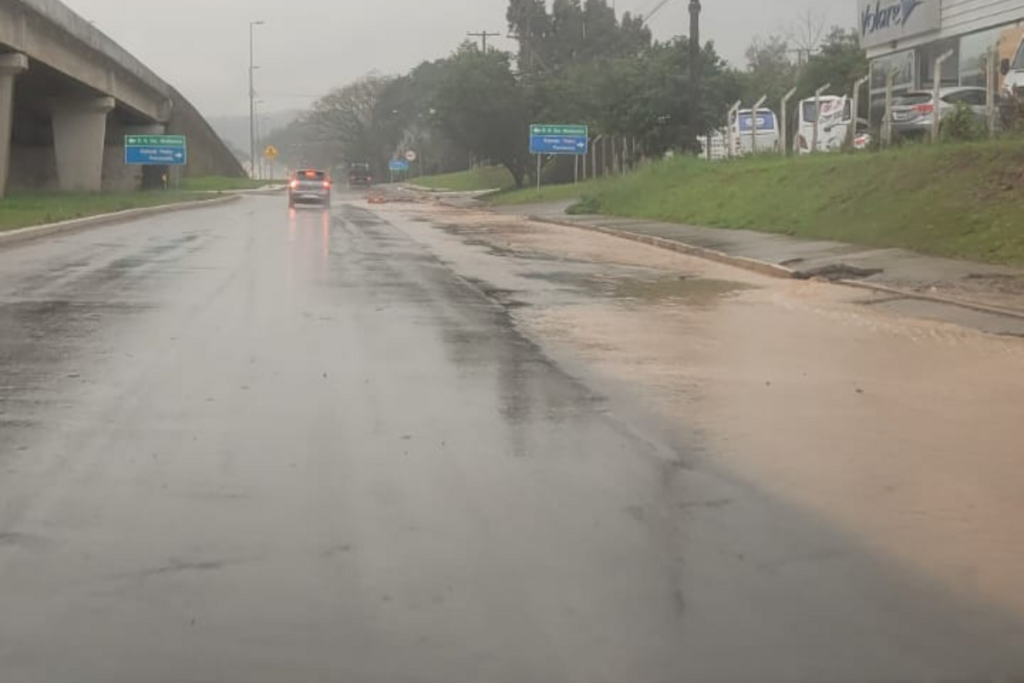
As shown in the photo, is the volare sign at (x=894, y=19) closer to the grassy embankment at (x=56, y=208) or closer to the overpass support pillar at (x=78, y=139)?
the grassy embankment at (x=56, y=208)

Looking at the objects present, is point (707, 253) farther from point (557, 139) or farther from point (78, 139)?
point (78, 139)

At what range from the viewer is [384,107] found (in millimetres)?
146875

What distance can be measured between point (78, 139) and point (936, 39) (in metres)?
40.6

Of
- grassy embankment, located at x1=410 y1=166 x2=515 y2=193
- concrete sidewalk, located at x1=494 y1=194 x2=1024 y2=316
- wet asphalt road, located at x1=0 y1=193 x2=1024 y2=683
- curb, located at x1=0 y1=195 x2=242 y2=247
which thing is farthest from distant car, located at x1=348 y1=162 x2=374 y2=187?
wet asphalt road, located at x1=0 y1=193 x2=1024 y2=683

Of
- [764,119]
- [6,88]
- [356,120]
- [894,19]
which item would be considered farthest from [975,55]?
[356,120]

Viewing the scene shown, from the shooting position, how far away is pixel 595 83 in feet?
192

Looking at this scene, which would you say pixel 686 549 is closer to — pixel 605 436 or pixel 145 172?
pixel 605 436

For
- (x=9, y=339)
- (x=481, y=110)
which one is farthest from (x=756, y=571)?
(x=481, y=110)

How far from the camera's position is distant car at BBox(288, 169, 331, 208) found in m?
51.3

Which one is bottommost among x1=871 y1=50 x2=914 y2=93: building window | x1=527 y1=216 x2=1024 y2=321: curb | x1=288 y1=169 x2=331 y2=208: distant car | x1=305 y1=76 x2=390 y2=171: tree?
x1=527 y1=216 x2=1024 y2=321: curb

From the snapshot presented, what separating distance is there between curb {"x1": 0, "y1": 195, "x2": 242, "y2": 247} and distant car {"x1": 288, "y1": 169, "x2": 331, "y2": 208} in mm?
3977

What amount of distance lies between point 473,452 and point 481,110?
62.2 m

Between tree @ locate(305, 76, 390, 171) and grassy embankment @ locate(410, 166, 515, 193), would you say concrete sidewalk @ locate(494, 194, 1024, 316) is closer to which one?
grassy embankment @ locate(410, 166, 515, 193)

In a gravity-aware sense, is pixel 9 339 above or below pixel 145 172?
below
